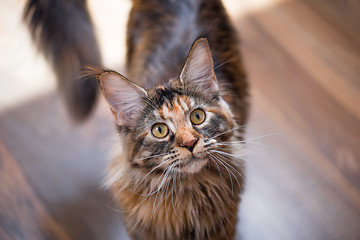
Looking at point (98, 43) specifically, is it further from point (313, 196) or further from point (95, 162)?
point (313, 196)

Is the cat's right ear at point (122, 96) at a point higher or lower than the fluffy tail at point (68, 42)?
lower

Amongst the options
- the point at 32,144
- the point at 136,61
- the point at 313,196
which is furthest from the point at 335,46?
the point at 32,144

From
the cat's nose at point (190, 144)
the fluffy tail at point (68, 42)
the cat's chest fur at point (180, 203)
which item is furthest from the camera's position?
the fluffy tail at point (68, 42)

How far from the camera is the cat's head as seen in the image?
1088 mm

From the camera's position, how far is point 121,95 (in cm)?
113

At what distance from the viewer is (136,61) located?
1655 mm

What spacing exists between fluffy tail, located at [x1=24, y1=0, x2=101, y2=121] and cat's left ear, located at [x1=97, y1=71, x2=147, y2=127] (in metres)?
0.51

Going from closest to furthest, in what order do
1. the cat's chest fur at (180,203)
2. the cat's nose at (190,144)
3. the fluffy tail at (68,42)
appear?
the cat's nose at (190,144) < the cat's chest fur at (180,203) < the fluffy tail at (68,42)

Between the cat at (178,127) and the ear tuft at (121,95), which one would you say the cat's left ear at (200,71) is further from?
the ear tuft at (121,95)

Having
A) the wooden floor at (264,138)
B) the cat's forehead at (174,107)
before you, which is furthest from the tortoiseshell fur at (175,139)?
the wooden floor at (264,138)

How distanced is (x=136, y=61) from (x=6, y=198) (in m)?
0.99

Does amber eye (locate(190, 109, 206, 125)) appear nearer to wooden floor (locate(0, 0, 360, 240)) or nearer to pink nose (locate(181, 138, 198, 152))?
pink nose (locate(181, 138, 198, 152))

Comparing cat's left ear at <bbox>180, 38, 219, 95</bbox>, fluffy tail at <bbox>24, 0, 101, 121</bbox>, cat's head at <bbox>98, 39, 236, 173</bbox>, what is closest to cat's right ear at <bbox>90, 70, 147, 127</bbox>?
cat's head at <bbox>98, 39, 236, 173</bbox>

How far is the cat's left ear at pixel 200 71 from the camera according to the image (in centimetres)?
112
